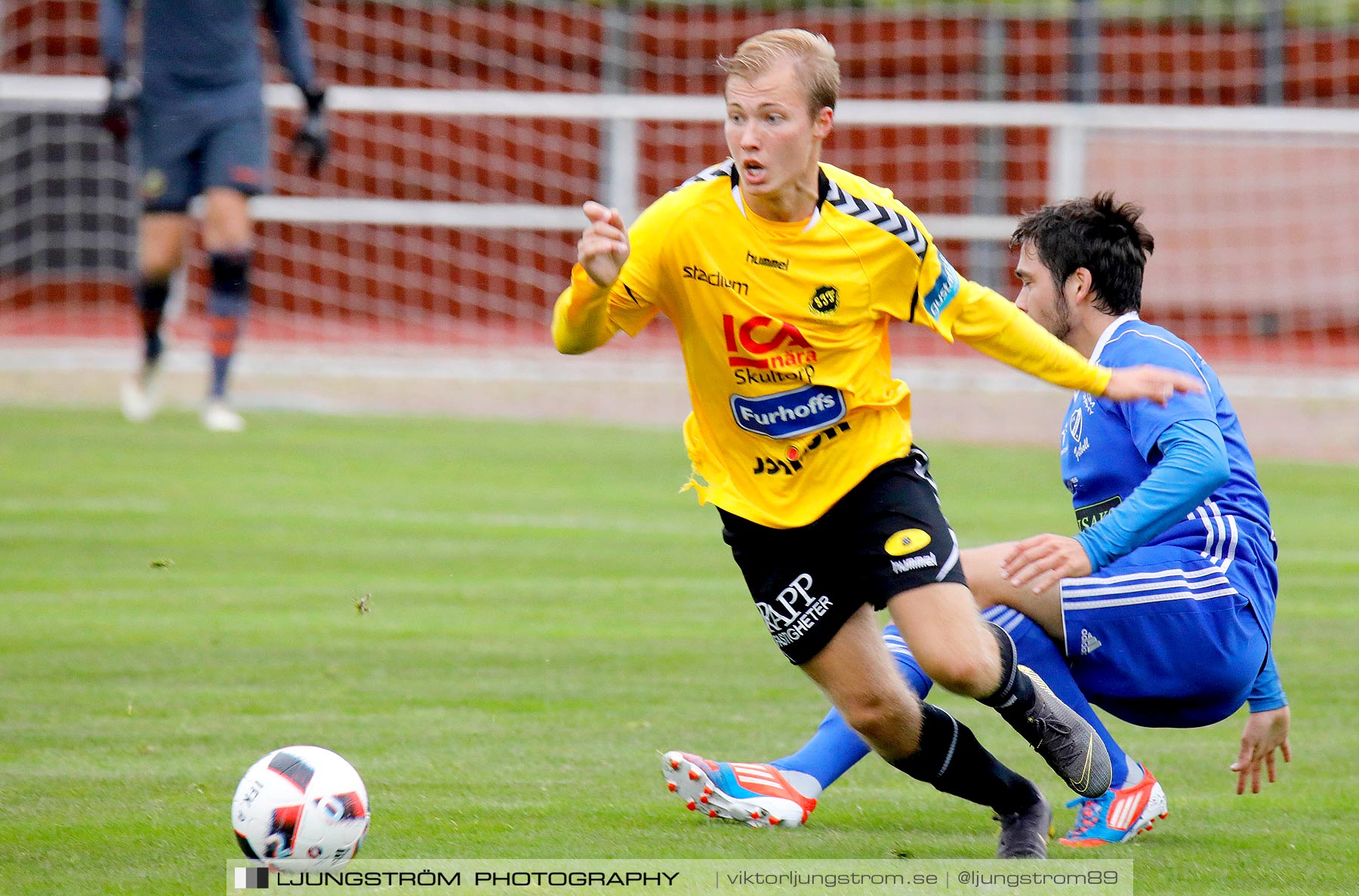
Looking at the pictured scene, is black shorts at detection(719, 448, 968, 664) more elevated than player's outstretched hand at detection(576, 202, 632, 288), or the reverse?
player's outstretched hand at detection(576, 202, 632, 288)

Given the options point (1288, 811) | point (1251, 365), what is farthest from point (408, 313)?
point (1288, 811)

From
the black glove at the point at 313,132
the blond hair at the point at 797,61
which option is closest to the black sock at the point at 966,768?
the blond hair at the point at 797,61

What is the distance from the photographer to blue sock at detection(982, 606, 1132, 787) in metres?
3.82

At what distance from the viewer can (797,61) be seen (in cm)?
370

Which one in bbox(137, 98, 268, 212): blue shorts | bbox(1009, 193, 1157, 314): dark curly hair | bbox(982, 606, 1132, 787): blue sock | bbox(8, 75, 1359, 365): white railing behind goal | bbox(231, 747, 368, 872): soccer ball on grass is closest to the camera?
bbox(231, 747, 368, 872): soccer ball on grass

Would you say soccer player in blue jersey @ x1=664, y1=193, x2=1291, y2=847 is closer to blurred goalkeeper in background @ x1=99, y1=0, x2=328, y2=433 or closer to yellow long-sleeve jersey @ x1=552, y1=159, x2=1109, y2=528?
yellow long-sleeve jersey @ x1=552, y1=159, x2=1109, y2=528

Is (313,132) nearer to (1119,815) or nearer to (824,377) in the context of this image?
(824,377)

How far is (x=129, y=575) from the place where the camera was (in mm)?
6430

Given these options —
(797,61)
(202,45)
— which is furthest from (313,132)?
(797,61)

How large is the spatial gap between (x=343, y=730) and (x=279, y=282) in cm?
1283

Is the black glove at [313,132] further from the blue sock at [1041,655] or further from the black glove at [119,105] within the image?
the blue sock at [1041,655]

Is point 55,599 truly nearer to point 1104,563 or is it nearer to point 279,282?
point 1104,563

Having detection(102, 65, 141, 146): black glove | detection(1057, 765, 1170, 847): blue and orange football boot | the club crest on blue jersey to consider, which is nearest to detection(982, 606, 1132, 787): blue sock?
detection(1057, 765, 1170, 847): blue and orange football boot

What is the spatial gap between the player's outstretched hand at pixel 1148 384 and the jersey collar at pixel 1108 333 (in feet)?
1.17
